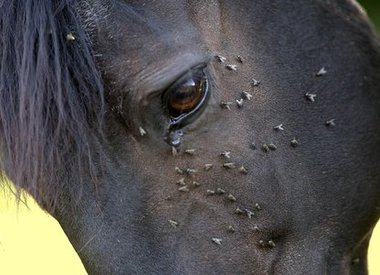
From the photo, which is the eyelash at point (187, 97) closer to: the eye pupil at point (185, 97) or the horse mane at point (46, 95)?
the eye pupil at point (185, 97)

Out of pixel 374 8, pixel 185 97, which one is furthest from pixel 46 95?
pixel 374 8

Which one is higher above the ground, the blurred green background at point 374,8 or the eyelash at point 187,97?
the eyelash at point 187,97

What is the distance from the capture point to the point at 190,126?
1.98 metres

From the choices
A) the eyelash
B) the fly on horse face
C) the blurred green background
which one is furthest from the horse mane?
the blurred green background

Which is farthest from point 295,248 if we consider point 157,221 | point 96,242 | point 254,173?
point 96,242

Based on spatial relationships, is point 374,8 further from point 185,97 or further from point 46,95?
point 46,95

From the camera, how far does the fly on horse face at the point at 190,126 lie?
1.93 meters

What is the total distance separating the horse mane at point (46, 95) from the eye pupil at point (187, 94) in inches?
6.5

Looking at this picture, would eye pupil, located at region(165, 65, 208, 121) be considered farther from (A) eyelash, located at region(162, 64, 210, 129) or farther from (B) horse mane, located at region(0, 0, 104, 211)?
(B) horse mane, located at region(0, 0, 104, 211)

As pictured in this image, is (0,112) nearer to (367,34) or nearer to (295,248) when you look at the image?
(295,248)

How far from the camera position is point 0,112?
1910mm

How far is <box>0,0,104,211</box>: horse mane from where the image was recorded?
6.22 ft

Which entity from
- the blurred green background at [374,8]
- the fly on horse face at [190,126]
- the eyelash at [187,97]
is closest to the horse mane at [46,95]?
the fly on horse face at [190,126]

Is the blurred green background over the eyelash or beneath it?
beneath
